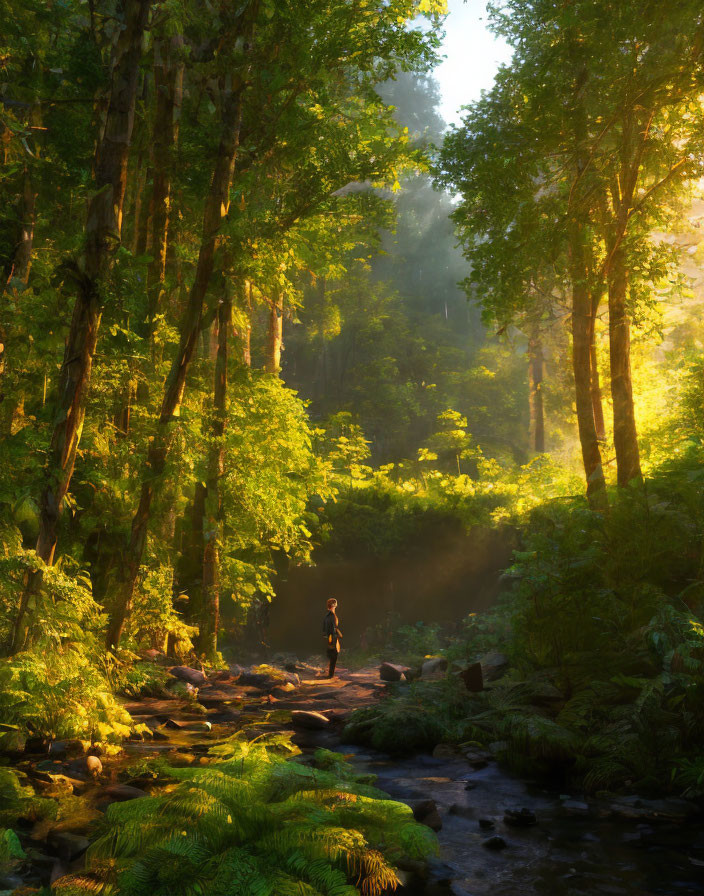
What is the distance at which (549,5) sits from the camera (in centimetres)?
1194

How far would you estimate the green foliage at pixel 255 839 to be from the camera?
369 centimetres

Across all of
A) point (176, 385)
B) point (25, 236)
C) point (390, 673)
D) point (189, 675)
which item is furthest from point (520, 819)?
point (25, 236)

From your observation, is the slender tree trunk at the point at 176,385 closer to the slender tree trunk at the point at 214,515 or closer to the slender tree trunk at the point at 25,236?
the slender tree trunk at the point at 214,515

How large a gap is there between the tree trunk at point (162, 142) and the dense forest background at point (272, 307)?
0.04 metres

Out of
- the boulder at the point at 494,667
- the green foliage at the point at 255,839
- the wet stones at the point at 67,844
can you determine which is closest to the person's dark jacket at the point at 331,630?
the boulder at the point at 494,667

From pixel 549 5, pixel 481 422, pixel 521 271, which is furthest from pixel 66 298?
pixel 481 422

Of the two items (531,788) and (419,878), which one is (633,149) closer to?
(531,788)

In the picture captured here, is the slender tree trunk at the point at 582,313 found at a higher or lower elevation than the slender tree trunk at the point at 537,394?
lower

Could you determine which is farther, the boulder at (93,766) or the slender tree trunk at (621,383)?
the slender tree trunk at (621,383)

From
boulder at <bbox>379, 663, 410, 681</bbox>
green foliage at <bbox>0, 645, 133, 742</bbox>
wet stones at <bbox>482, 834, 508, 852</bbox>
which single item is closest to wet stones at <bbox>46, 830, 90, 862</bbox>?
green foliage at <bbox>0, 645, 133, 742</bbox>

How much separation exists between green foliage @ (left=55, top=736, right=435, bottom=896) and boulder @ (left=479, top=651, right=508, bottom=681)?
790cm

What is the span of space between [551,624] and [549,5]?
10.3m

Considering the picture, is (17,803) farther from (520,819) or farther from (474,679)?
(474,679)

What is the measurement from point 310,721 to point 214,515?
5.29 meters
